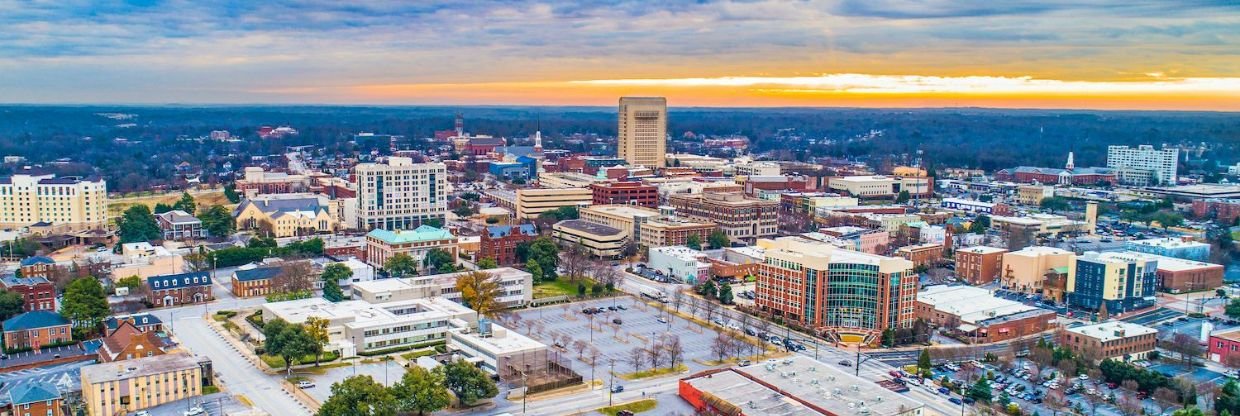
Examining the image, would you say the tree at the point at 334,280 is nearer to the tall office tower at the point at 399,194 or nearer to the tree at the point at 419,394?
the tree at the point at 419,394

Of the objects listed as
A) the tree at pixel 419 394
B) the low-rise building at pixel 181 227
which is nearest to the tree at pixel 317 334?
the tree at pixel 419 394

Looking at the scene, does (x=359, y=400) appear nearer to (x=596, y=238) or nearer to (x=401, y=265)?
(x=401, y=265)

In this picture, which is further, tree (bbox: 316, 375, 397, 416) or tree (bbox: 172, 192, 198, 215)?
tree (bbox: 172, 192, 198, 215)

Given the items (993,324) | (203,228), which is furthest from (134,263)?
(993,324)

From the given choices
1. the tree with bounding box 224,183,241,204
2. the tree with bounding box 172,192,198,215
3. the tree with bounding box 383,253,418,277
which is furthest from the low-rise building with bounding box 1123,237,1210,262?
the tree with bounding box 224,183,241,204

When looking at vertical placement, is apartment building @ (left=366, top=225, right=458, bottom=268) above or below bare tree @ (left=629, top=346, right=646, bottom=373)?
above

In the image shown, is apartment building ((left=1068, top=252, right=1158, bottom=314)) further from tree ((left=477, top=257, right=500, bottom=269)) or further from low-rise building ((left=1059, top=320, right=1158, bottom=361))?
tree ((left=477, top=257, right=500, bottom=269))

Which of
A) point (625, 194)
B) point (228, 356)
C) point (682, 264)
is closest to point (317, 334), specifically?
point (228, 356)

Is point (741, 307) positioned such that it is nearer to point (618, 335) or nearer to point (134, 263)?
point (618, 335)
